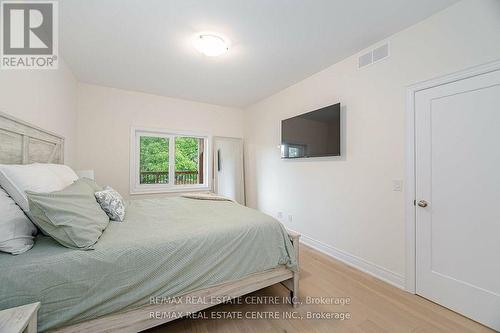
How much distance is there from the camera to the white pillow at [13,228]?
104cm

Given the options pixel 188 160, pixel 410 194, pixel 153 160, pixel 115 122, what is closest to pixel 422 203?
pixel 410 194

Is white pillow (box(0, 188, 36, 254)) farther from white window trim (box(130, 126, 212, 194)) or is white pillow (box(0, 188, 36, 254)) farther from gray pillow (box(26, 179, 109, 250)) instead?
white window trim (box(130, 126, 212, 194))

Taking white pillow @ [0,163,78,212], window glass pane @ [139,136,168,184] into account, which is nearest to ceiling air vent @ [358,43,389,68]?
white pillow @ [0,163,78,212]

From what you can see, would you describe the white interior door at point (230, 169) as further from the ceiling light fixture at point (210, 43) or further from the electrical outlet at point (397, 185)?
the electrical outlet at point (397, 185)

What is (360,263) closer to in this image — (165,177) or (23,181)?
(23,181)

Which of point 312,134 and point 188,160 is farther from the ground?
point 312,134

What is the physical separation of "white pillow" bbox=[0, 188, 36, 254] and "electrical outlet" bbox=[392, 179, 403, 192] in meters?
2.90

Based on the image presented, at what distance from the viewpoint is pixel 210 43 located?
211 cm

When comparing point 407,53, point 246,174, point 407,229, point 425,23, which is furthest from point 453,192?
point 246,174

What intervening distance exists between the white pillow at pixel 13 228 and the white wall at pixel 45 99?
2.95ft

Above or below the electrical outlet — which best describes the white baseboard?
below

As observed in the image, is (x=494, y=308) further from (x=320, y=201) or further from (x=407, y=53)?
(x=407, y=53)

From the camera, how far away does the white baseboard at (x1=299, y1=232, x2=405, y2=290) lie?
204 centimetres

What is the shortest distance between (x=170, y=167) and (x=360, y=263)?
361 centimetres
